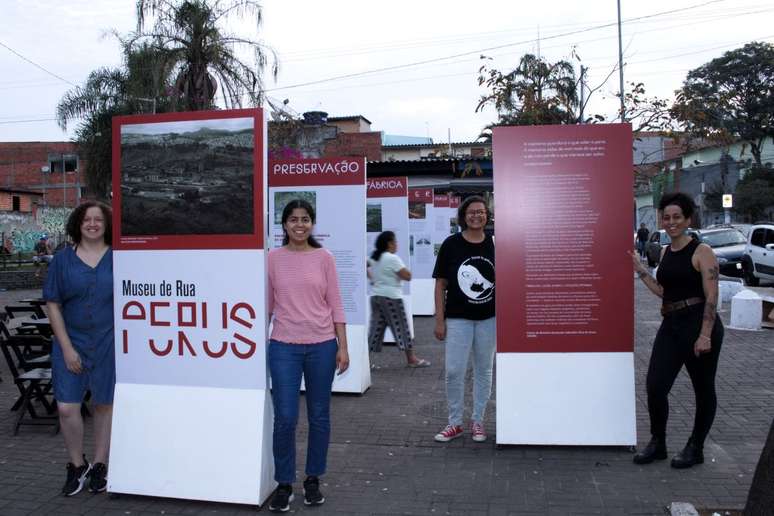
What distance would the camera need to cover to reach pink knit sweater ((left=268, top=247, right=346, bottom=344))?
413 centimetres

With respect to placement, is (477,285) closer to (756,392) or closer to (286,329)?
(286,329)

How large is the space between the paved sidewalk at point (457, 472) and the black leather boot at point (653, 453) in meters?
0.06

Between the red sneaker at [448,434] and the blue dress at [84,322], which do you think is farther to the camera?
the red sneaker at [448,434]

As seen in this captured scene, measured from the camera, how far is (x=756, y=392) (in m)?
7.08

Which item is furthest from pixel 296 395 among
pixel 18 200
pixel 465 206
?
pixel 18 200

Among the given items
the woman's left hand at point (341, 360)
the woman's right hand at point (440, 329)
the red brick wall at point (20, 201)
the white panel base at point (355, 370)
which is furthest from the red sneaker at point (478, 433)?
the red brick wall at point (20, 201)

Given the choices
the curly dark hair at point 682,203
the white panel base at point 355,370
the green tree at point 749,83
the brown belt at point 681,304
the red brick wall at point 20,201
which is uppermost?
the green tree at point 749,83

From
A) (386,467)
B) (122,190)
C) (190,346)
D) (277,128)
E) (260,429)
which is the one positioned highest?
(277,128)

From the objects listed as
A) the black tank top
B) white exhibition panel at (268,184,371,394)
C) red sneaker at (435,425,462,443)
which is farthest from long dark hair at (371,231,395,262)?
the black tank top

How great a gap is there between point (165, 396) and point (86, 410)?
271 cm

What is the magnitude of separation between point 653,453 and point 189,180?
12.3ft

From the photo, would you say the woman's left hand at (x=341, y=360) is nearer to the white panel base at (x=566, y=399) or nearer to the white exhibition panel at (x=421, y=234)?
the white panel base at (x=566, y=399)

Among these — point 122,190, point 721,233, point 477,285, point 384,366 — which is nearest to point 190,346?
point 122,190

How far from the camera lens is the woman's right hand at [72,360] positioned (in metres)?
4.33
